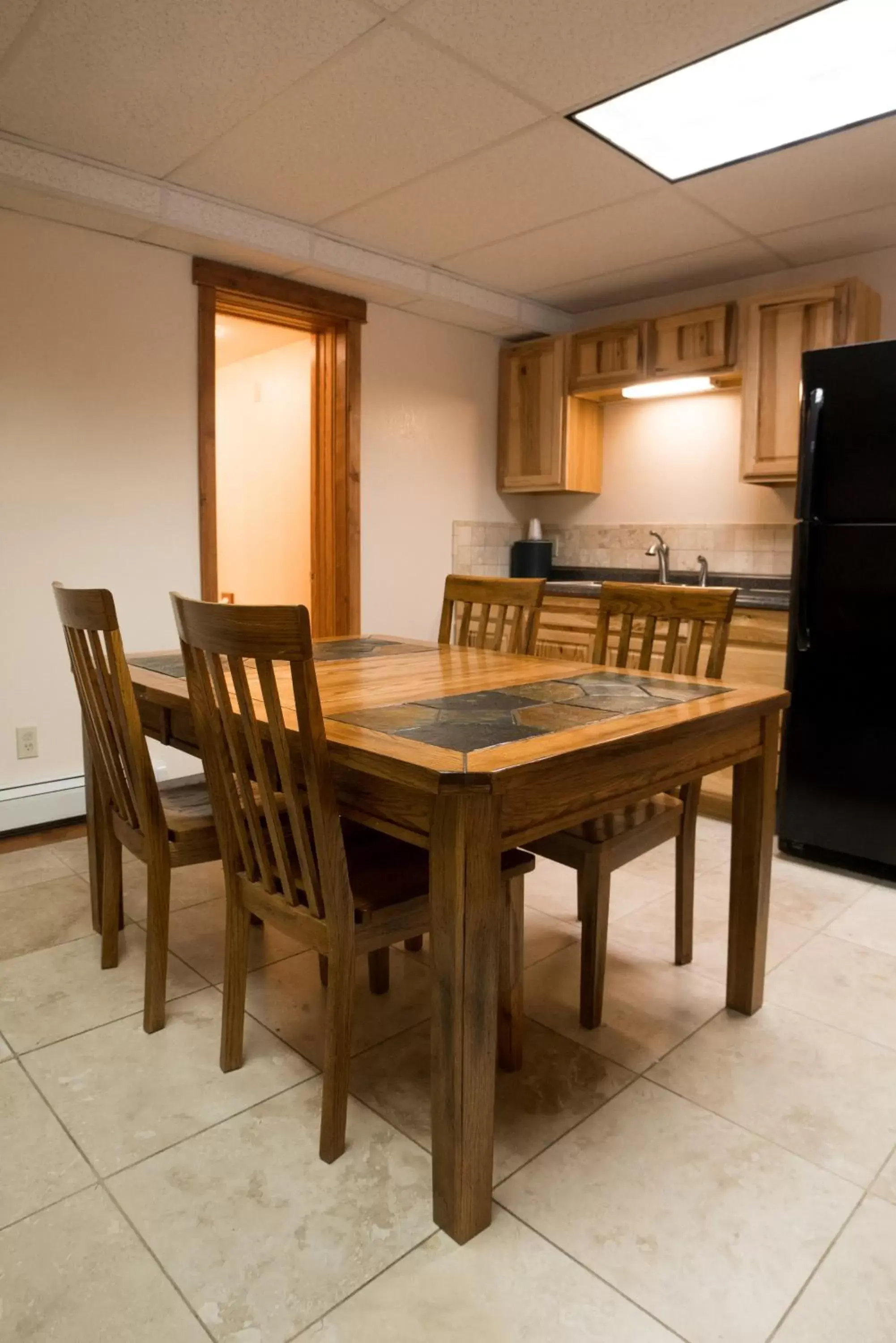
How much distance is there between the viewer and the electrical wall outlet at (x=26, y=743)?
306 centimetres

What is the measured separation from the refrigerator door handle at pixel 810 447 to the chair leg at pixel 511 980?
5.91ft

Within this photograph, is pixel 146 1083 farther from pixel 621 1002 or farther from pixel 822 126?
pixel 822 126

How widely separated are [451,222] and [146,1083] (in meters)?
3.11

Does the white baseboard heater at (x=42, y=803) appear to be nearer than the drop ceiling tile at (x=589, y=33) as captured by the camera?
No

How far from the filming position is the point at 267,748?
1.66 m

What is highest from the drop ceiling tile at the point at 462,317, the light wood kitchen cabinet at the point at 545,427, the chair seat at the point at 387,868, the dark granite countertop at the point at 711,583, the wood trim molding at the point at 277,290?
the drop ceiling tile at the point at 462,317

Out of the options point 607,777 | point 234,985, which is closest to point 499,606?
point 607,777

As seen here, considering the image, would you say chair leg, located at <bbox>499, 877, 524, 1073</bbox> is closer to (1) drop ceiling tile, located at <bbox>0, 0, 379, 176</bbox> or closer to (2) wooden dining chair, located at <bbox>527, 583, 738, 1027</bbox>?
(2) wooden dining chair, located at <bbox>527, 583, 738, 1027</bbox>

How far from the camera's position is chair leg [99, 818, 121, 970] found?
208cm

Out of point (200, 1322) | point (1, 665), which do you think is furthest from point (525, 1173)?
point (1, 665)

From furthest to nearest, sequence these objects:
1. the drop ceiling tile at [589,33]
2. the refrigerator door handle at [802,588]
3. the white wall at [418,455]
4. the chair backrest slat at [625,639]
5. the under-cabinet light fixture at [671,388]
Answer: the white wall at [418,455] < the under-cabinet light fixture at [671,388] < the refrigerator door handle at [802,588] < the chair backrest slat at [625,639] < the drop ceiling tile at [589,33]

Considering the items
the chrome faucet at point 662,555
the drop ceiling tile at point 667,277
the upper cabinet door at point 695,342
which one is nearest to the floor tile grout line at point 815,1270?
the chrome faucet at point 662,555

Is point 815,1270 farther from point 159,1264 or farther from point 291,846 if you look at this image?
point 291,846

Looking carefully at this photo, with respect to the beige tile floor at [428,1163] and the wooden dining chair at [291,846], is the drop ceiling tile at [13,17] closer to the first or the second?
the wooden dining chair at [291,846]
